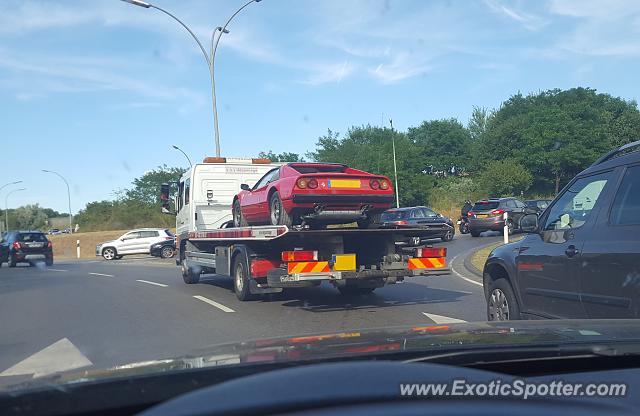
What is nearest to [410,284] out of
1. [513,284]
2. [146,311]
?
[146,311]

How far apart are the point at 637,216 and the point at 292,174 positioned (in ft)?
20.3

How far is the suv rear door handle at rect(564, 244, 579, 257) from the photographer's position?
5.42 m

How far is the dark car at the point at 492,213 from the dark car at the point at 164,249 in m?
15.4

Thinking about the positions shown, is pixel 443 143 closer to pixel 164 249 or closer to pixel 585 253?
pixel 164 249

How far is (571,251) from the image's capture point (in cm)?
546

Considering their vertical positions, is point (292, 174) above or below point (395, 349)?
above

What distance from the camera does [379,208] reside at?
10.4 meters

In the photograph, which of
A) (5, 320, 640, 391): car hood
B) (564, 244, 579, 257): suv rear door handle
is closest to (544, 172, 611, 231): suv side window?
(564, 244, 579, 257): suv rear door handle

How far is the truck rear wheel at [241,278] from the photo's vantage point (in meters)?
10.8

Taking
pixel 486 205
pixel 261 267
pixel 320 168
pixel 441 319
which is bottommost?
pixel 441 319

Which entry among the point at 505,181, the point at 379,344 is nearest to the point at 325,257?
the point at 379,344

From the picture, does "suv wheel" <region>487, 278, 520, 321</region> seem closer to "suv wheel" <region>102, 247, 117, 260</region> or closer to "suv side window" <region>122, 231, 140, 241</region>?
"suv side window" <region>122, 231, 140, 241</region>

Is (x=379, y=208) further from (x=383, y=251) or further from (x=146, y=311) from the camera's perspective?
(x=146, y=311)

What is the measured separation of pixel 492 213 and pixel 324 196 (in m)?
19.0
